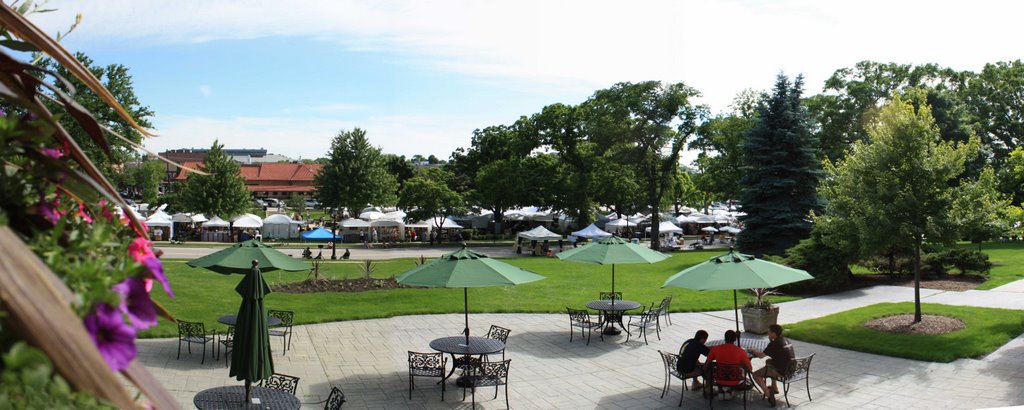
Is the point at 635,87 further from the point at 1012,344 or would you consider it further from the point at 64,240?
the point at 64,240

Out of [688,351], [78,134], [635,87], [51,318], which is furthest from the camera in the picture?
[635,87]

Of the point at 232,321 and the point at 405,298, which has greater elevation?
the point at 232,321

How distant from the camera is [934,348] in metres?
14.0

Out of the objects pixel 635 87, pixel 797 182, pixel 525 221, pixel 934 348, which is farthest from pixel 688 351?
pixel 525 221

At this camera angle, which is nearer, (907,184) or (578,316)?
(907,184)

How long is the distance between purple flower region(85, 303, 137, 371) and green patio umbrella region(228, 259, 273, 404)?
820cm

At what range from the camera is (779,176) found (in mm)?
33031

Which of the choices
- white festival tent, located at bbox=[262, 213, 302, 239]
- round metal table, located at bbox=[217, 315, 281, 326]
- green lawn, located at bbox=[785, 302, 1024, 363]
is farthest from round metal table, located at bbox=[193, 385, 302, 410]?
white festival tent, located at bbox=[262, 213, 302, 239]

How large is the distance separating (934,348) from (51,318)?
16486 millimetres

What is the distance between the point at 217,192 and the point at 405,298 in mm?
36391

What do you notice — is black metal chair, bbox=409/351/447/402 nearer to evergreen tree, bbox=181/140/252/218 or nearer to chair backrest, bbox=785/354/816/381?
chair backrest, bbox=785/354/816/381

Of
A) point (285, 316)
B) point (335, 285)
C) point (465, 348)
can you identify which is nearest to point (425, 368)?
point (465, 348)

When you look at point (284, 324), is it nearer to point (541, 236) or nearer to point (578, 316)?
point (578, 316)

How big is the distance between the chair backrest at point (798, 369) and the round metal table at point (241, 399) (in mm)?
7680
